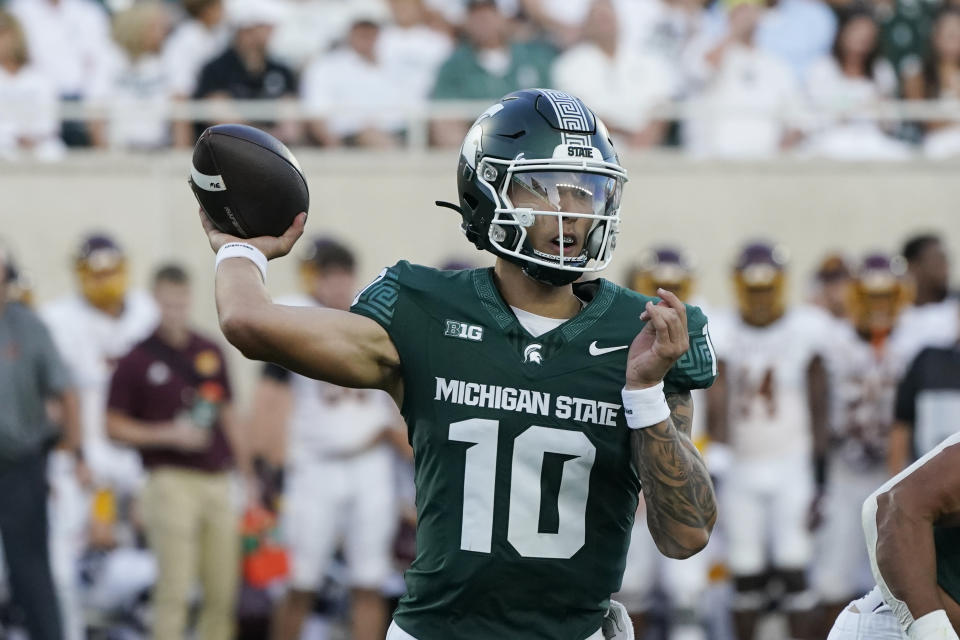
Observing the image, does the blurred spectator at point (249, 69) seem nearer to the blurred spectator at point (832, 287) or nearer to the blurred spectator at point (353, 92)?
the blurred spectator at point (353, 92)

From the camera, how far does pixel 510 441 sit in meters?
3.24

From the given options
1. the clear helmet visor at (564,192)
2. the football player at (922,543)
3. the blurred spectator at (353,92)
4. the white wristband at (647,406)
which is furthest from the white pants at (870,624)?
the blurred spectator at (353,92)

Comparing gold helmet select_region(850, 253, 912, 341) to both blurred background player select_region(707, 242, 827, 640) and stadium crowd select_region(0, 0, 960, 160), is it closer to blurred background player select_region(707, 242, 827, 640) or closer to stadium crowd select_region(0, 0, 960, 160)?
blurred background player select_region(707, 242, 827, 640)

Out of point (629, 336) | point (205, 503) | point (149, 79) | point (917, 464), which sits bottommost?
point (205, 503)

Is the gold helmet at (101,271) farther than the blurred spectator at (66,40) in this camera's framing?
No

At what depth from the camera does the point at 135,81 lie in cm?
998

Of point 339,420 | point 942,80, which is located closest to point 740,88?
point 942,80

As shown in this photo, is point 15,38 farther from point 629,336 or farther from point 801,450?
point 629,336

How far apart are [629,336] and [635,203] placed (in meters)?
7.02

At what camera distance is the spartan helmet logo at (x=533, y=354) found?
10.8 feet

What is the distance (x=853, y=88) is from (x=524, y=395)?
7759 millimetres

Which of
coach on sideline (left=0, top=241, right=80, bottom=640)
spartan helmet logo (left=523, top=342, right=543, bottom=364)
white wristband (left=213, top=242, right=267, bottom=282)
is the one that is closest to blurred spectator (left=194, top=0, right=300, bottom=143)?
coach on sideline (left=0, top=241, right=80, bottom=640)

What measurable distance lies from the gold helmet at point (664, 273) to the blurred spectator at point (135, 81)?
3524 millimetres

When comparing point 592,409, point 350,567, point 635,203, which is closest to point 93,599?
point 350,567
